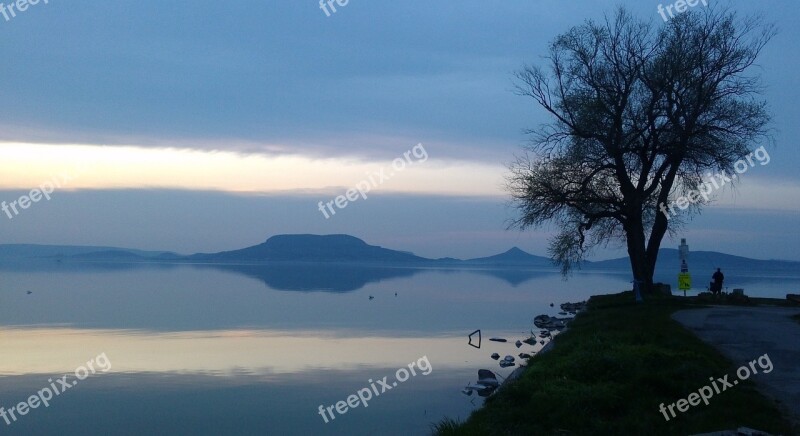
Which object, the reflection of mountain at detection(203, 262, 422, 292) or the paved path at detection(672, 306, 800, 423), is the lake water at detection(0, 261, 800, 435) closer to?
the paved path at detection(672, 306, 800, 423)

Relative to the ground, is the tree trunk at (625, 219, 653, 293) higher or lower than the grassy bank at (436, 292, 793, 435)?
higher

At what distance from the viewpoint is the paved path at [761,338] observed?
593 inches

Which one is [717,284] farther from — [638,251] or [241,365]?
[241,365]

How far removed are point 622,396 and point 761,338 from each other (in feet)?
28.3

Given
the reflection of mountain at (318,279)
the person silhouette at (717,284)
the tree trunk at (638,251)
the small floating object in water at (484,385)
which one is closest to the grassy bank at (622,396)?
the small floating object in water at (484,385)

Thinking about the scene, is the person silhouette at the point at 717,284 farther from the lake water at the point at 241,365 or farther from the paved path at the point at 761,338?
the lake water at the point at 241,365

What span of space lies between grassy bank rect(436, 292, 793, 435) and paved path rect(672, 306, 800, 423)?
52 cm

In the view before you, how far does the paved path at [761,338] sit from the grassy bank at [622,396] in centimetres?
52

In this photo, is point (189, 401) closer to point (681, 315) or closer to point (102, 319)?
point (681, 315)

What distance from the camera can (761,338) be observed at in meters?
21.4

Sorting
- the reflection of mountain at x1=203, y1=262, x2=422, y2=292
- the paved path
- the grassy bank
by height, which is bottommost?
the grassy bank

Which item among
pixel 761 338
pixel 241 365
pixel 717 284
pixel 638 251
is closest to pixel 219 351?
pixel 241 365

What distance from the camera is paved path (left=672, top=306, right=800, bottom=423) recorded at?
15.1 meters

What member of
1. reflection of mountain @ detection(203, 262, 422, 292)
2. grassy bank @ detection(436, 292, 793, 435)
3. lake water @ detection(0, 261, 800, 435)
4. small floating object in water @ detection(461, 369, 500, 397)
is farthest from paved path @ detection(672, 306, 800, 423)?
reflection of mountain @ detection(203, 262, 422, 292)
